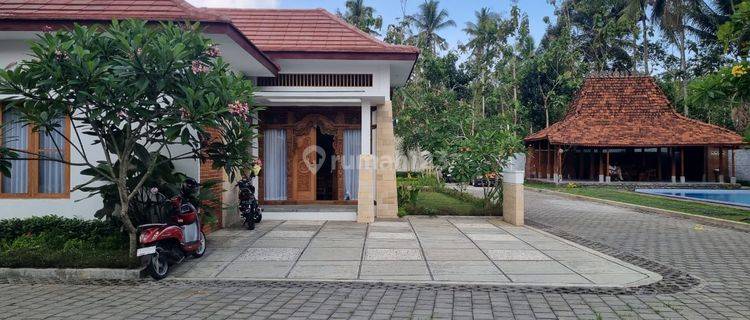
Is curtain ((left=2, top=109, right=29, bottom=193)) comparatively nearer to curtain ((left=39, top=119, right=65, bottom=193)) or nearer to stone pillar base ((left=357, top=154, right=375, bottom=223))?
curtain ((left=39, top=119, right=65, bottom=193))

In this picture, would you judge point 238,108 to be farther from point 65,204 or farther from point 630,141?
point 630,141

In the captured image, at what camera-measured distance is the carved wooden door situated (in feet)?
43.3

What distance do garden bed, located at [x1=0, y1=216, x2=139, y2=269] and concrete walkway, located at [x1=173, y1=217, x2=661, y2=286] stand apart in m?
0.96

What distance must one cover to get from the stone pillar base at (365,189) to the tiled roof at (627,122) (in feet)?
57.4

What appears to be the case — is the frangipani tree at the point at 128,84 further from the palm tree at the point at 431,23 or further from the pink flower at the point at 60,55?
the palm tree at the point at 431,23

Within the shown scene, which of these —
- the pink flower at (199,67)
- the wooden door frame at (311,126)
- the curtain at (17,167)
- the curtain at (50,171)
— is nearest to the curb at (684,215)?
the wooden door frame at (311,126)

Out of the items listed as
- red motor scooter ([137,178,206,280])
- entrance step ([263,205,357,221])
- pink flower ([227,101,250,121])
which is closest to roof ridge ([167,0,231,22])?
pink flower ([227,101,250,121])

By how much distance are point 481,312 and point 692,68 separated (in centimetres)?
3538

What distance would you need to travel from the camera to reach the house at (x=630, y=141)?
26766mm

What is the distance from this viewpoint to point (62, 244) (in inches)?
305

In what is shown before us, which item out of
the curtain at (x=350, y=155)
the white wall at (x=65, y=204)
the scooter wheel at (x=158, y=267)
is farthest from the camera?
the curtain at (x=350, y=155)

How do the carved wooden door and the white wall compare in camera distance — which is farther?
the carved wooden door

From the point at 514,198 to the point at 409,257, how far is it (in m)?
4.54

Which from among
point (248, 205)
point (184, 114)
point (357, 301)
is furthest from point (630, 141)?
point (184, 114)
